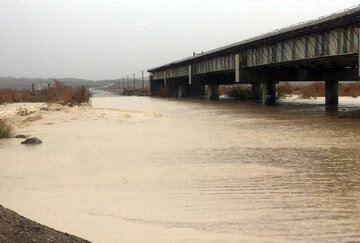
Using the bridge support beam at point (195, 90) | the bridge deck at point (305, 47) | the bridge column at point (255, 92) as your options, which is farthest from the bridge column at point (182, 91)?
the bridge deck at point (305, 47)

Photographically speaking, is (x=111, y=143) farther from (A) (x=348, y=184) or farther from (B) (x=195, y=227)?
(B) (x=195, y=227)

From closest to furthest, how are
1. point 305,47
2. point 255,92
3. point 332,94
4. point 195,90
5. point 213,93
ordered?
point 305,47 < point 332,94 < point 255,92 < point 213,93 < point 195,90

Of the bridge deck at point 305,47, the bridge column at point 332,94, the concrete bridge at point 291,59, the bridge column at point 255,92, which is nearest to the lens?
the bridge deck at point 305,47

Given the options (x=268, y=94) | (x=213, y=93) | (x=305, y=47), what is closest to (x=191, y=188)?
(x=305, y=47)

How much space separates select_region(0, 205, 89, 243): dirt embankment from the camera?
206 inches

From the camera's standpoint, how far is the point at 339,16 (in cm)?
3156

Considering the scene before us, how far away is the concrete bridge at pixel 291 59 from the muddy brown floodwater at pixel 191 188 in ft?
47.2

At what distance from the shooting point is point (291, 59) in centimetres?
4109

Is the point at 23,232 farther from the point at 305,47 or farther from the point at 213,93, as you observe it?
the point at 213,93

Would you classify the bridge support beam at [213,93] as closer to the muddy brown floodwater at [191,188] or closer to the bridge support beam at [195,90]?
the bridge support beam at [195,90]

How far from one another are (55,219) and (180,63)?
80947 mm

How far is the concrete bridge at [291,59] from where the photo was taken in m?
33.1

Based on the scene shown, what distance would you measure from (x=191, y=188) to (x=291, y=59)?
32319mm

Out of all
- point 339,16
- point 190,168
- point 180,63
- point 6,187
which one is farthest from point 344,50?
point 180,63
